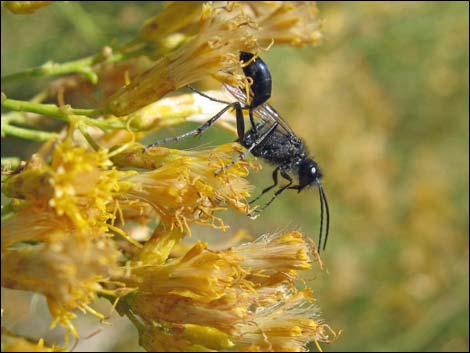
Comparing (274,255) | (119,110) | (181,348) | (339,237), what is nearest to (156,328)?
(181,348)

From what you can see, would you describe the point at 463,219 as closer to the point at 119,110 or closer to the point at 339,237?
the point at 339,237

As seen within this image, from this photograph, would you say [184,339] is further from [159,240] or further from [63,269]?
[63,269]

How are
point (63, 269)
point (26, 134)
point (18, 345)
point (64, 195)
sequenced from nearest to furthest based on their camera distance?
point (63, 269) < point (18, 345) < point (64, 195) < point (26, 134)

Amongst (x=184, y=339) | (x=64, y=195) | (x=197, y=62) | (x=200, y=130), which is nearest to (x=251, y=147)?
(x=200, y=130)

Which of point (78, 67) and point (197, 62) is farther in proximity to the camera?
point (78, 67)

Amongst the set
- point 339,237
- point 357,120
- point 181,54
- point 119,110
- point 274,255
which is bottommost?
point 339,237

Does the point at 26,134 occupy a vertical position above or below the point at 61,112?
below
